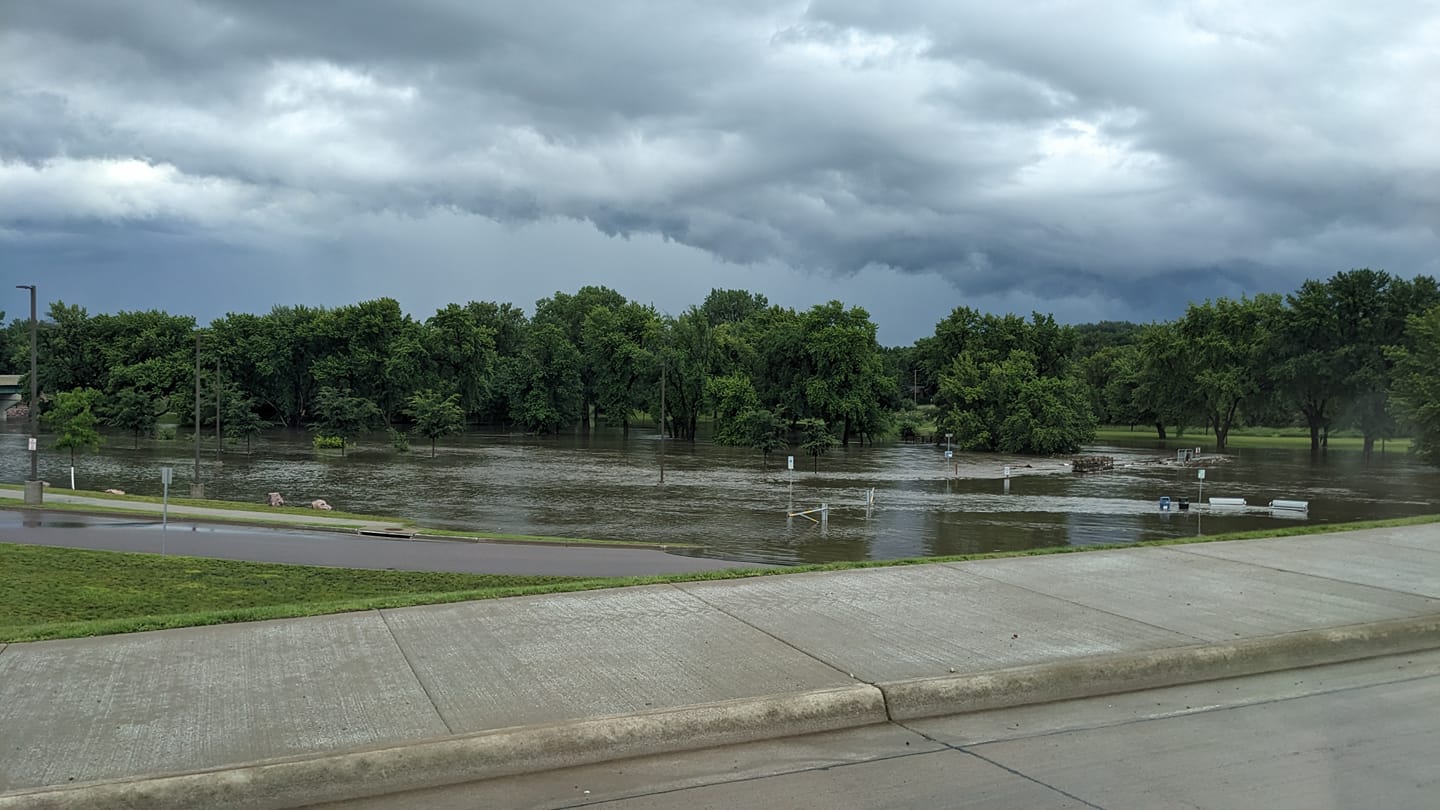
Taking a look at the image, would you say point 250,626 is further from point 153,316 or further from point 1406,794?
point 153,316

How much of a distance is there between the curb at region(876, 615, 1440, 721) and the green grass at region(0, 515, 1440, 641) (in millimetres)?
4161

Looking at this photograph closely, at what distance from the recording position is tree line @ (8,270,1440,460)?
76562mm

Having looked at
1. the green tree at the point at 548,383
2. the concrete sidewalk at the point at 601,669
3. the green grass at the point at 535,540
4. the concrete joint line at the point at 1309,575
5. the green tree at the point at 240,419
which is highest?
the green tree at the point at 548,383

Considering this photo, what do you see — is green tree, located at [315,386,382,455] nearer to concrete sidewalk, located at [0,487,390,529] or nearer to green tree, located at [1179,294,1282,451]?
concrete sidewalk, located at [0,487,390,529]

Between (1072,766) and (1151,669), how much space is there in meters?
2.09

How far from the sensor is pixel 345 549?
21156 mm

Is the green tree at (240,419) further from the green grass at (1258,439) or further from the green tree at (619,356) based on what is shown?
the green grass at (1258,439)

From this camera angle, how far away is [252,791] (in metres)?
4.88

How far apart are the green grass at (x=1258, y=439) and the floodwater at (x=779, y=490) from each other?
49.8ft

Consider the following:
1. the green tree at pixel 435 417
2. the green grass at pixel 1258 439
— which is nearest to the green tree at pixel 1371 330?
the green grass at pixel 1258 439

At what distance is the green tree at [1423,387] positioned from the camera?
58469 millimetres

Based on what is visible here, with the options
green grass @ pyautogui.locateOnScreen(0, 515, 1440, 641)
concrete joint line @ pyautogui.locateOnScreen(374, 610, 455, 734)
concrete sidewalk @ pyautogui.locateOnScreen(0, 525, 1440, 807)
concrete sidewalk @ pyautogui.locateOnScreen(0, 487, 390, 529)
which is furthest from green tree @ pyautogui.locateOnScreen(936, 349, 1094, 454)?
concrete joint line @ pyautogui.locateOnScreen(374, 610, 455, 734)

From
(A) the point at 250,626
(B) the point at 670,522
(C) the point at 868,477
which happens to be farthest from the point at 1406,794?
(C) the point at 868,477

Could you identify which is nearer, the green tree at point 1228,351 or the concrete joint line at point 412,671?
the concrete joint line at point 412,671
